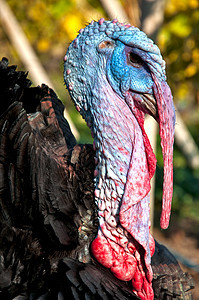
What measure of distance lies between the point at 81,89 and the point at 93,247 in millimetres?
757

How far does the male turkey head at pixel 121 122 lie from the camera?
2.17 meters

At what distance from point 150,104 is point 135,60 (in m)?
0.22

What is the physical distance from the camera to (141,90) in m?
2.19

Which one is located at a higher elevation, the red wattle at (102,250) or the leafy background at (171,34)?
the leafy background at (171,34)

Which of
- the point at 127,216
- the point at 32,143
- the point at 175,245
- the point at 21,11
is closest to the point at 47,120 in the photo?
the point at 32,143

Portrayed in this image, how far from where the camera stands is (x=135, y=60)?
2195 millimetres

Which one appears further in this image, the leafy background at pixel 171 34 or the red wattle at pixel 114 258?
the leafy background at pixel 171 34

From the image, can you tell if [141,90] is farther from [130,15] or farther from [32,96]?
[130,15]

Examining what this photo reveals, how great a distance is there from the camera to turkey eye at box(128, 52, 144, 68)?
7.14ft

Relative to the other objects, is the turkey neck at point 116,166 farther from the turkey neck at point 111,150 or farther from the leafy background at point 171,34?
the leafy background at point 171,34

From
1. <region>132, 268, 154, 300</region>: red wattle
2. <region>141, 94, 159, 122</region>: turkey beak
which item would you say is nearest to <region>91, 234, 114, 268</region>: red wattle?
<region>132, 268, 154, 300</region>: red wattle

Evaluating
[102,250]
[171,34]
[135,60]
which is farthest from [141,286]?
[171,34]

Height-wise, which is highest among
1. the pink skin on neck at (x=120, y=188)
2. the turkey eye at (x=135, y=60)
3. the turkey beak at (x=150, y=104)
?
the turkey eye at (x=135, y=60)

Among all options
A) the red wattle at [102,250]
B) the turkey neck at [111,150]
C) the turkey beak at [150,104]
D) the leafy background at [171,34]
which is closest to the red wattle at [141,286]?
the red wattle at [102,250]
